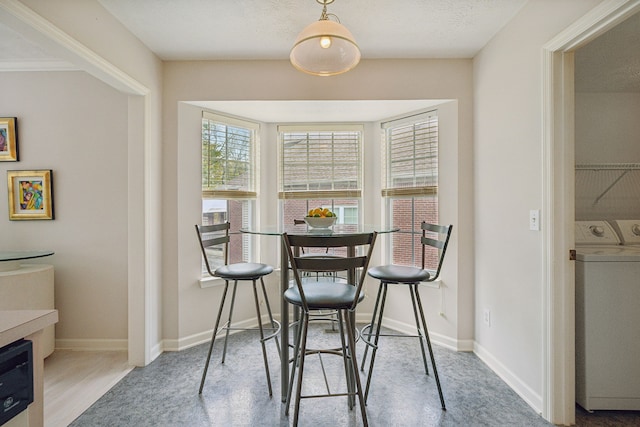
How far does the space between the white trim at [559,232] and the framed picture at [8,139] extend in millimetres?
4027

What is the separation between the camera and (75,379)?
229 centimetres

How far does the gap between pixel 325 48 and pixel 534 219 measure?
162 cm

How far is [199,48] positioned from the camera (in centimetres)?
255

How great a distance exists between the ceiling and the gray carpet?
2188mm

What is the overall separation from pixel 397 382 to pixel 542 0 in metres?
2.63

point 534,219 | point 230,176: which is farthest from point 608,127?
point 230,176

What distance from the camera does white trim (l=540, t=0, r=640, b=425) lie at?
178cm

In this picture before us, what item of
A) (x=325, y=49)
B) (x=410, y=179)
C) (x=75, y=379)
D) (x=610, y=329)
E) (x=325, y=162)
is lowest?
(x=75, y=379)

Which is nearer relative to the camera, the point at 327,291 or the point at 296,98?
the point at 327,291

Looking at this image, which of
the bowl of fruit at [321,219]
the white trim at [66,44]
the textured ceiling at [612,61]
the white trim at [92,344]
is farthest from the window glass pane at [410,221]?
the white trim at [92,344]

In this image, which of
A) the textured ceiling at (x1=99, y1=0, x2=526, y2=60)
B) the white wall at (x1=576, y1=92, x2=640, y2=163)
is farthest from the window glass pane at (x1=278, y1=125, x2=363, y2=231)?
the white wall at (x1=576, y1=92, x2=640, y2=163)

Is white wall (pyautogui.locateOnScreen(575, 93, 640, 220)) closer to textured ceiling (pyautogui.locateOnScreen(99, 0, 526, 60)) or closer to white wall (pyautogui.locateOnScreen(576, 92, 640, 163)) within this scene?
white wall (pyautogui.locateOnScreen(576, 92, 640, 163))

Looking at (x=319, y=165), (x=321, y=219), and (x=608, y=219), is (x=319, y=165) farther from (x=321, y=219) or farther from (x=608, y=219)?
(x=608, y=219)

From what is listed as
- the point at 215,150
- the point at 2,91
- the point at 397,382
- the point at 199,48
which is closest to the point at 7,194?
the point at 2,91
